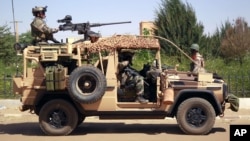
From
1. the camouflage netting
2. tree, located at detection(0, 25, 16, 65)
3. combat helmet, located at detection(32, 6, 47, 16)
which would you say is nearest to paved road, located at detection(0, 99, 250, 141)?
the camouflage netting

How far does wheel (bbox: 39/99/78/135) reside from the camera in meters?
10.6

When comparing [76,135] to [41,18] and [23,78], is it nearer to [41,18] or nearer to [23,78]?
[23,78]

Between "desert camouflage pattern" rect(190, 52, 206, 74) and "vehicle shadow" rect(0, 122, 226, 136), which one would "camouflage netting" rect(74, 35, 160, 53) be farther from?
"vehicle shadow" rect(0, 122, 226, 136)

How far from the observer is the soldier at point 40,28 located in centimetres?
1115

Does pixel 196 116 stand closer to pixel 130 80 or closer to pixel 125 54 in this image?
pixel 130 80

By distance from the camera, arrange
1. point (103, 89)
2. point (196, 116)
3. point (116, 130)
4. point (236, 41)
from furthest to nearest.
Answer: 1. point (236, 41)
2. point (116, 130)
3. point (196, 116)
4. point (103, 89)

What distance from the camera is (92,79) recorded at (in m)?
10.4

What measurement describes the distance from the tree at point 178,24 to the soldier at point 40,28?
49.2ft

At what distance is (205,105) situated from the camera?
10.4 m

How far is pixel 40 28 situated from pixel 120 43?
2.02 m

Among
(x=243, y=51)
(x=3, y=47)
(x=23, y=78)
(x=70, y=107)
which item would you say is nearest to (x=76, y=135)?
(x=70, y=107)

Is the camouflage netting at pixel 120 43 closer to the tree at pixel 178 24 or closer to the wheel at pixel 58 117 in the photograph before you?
the wheel at pixel 58 117

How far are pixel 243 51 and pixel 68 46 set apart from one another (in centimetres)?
1907

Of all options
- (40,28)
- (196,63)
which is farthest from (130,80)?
(40,28)
